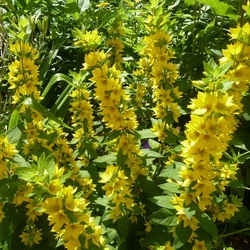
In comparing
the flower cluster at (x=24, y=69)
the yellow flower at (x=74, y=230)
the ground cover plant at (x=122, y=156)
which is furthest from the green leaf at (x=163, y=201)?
the flower cluster at (x=24, y=69)

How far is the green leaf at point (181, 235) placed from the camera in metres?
1.26

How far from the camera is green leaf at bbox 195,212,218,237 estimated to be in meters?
1.25

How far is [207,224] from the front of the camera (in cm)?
126

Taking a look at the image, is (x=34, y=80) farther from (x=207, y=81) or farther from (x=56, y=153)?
(x=207, y=81)

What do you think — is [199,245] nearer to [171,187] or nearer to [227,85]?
[171,187]

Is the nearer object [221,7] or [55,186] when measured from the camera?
[55,186]

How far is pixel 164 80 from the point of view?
1.54 metres

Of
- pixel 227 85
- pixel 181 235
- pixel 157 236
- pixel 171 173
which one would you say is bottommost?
pixel 157 236

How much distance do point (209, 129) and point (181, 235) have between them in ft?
1.45

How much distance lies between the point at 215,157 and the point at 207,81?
25cm

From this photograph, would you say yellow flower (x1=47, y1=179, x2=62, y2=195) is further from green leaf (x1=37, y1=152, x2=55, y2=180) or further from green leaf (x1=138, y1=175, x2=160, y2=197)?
green leaf (x1=138, y1=175, x2=160, y2=197)

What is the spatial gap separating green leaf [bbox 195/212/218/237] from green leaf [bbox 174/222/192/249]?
5 cm

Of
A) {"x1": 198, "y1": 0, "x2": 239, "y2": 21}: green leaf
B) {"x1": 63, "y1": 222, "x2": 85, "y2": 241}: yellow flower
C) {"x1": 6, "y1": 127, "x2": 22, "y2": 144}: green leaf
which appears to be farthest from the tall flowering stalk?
Answer: {"x1": 6, "y1": 127, "x2": 22, "y2": 144}: green leaf

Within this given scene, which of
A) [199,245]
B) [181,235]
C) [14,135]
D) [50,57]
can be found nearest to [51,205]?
[14,135]
